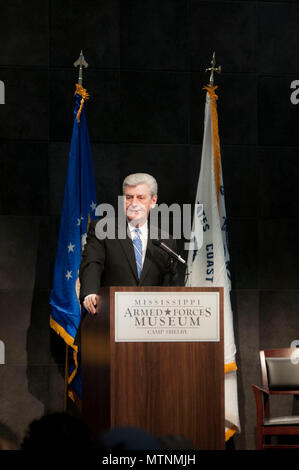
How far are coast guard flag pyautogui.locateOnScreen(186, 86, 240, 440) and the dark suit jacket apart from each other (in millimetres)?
1139

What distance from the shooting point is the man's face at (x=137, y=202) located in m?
3.46

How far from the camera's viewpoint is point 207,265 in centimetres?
436

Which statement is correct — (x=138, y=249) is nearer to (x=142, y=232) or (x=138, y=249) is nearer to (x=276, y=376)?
(x=142, y=232)

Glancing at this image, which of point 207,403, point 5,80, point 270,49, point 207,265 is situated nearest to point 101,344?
point 207,403

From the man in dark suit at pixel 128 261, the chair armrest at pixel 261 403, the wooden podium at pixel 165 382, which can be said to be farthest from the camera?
the chair armrest at pixel 261 403

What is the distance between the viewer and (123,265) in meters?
3.26

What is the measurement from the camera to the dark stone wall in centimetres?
465

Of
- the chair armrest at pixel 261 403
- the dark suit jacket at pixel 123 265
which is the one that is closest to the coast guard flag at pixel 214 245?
the chair armrest at pixel 261 403

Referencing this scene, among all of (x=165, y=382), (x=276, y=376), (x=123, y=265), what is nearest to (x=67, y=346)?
(x=123, y=265)

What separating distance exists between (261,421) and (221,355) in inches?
61.9

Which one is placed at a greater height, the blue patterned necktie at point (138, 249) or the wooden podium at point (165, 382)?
the blue patterned necktie at point (138, 249)

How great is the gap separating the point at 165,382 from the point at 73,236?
193 centimetres

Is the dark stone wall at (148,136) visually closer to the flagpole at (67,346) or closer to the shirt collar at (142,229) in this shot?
the flagpole at (67,346)

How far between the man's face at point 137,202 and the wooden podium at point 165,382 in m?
0.89
